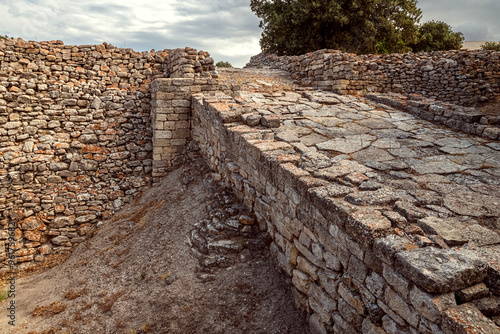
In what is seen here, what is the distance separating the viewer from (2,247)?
21.9 feet

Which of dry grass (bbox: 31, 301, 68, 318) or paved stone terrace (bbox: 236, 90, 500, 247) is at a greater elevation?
paved stone terrace (bbox: 236, 90, 500, 247)

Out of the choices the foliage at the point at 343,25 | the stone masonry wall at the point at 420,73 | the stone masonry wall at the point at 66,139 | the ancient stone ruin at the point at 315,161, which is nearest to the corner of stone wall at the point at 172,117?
the ancient stone ruin at the point at 315,161

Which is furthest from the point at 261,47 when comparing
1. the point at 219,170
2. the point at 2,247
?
the point at 2,247

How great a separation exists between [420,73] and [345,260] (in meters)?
10.1

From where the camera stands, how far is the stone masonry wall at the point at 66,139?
6.88m

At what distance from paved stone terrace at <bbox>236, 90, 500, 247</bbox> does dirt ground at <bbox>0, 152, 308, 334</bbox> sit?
1.51m

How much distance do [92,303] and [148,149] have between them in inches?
169

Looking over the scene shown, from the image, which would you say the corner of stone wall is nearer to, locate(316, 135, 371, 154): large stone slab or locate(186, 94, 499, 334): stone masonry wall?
locate(186, 94, 499, 334): stone masonry wall

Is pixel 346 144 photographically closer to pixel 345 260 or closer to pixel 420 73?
pixel 345 260

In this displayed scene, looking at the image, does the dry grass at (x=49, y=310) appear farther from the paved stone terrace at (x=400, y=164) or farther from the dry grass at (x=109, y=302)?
the paved stone terrace at (x=400, y=164)

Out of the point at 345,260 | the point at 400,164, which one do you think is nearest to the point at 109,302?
the point at 345,260

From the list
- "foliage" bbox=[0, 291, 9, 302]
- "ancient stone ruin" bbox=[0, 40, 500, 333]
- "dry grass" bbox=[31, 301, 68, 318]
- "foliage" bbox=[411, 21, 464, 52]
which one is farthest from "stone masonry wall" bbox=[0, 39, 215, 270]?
"foliage" bbox=[411, 21, 464, 52]

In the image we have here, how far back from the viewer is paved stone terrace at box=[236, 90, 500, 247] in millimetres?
2779

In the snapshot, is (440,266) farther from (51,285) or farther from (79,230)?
(79,230)
